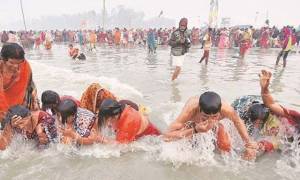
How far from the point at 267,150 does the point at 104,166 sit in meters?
1.88

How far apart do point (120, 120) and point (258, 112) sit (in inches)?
60.1

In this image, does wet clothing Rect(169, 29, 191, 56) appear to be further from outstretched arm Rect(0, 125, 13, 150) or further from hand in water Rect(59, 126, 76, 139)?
outstretched arm Rect(0, 125, 13, 150)

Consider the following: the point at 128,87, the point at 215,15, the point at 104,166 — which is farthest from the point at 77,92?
the point at 215,15

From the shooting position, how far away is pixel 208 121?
11.8 ft

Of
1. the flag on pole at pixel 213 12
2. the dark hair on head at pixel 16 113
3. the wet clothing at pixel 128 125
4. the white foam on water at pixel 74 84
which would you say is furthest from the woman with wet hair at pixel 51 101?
the flag on pole at pixel 213 12

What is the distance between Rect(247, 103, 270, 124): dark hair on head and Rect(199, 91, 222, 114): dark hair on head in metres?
0.72

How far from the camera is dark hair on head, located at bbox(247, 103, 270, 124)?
4047mm

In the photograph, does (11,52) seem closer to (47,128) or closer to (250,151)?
(47,128)

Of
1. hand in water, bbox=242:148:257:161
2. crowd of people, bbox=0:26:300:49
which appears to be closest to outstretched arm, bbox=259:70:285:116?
hand in water, bbox=242:148:257:161

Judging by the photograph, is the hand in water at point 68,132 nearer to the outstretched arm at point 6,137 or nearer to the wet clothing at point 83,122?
the wet clothing at point 83,122

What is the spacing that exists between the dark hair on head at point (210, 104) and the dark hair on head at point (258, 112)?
2.36 ft

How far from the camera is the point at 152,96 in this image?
7.62 meters

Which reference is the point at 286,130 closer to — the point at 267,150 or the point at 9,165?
the point at 267,150

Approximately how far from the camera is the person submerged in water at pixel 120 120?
395 cm
